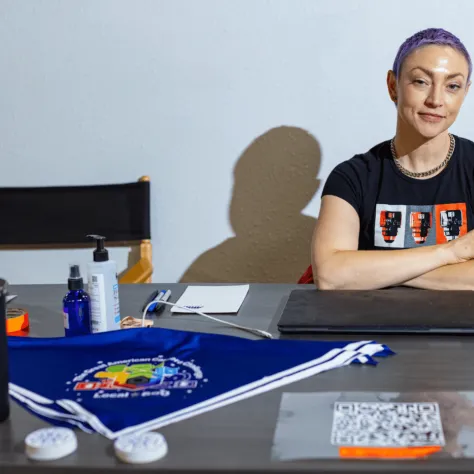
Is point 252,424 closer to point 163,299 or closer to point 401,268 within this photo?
point 163,299

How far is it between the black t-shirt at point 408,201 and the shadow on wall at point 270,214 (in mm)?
690

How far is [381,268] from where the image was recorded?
1608 mm

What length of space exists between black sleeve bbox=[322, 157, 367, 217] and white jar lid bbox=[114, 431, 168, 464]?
3.96ft

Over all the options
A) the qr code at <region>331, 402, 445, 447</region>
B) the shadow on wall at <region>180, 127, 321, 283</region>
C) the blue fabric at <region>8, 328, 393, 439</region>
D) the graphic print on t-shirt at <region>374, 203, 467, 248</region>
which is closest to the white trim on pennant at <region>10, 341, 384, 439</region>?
the blue fabric at <region>8, 328, 393, 439</region>

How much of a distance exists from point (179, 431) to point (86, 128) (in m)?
2.00

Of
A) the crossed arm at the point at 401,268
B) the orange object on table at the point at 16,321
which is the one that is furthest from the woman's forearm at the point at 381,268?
the orange object on table at the point at 16,321

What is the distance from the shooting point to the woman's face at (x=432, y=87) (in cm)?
182

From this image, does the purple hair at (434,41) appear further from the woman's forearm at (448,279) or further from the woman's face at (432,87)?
the woman's forearm at (448,279)

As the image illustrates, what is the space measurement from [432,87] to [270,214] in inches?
39.0

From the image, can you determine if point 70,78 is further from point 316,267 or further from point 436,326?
point 436,326

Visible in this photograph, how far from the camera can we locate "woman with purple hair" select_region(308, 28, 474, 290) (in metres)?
A: 1.82

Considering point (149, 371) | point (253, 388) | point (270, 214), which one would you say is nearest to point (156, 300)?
point (149, 371)

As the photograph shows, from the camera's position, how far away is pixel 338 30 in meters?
2.54

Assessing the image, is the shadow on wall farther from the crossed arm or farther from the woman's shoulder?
the crossed arm
